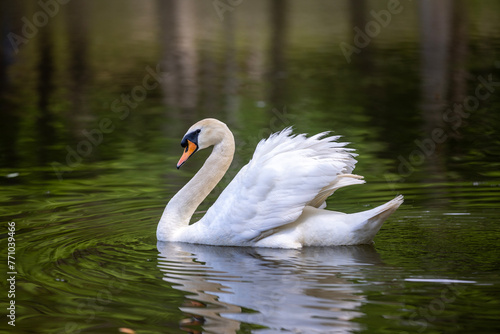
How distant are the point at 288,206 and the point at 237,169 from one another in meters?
4.46

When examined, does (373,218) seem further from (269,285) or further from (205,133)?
(205,133)

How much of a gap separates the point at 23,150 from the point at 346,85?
28.8ft

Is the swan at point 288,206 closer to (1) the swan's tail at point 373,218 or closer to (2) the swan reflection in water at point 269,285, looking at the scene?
(1) the swan's tail at point 373,218

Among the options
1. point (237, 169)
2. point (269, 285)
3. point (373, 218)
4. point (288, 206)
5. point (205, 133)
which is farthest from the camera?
point (237, 169)

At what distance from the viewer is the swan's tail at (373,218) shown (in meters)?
7.69

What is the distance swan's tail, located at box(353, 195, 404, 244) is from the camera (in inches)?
303

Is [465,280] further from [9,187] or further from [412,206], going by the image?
[9,187]

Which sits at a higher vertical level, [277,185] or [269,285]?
[277,185]

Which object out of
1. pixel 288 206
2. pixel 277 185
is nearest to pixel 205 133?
pixel 277 185

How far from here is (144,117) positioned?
1736 cm

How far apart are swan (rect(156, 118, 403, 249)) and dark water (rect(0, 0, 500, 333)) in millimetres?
156

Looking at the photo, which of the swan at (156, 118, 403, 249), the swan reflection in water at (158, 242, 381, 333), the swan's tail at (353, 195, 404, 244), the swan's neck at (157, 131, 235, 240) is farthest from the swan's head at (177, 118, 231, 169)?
the swan's tail at (353, 195, 404, 244)

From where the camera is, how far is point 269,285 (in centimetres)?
701

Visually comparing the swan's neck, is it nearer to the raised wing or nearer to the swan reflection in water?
the swan reflection in water
